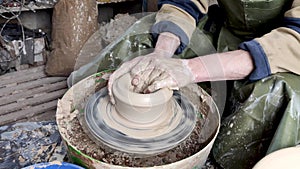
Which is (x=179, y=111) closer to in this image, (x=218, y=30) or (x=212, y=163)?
(x=212, y=163)

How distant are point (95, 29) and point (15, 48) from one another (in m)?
0.67

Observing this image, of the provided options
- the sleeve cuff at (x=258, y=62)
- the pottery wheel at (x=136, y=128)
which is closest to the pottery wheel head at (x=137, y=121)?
the pottery wheel at (x=136, y=128)

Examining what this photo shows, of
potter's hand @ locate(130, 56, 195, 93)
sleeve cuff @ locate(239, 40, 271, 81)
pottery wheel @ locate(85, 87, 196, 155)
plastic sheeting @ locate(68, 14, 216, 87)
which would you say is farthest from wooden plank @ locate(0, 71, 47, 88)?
sleeve cuff @ locate(239, 40, 271, 81)

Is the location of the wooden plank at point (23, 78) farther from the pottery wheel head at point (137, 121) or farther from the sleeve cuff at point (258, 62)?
the sleeve cuff at point (258, 62)

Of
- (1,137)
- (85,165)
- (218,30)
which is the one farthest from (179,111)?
(1,137)

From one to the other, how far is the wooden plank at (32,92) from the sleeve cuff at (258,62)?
1.73 m

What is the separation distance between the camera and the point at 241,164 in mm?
1710

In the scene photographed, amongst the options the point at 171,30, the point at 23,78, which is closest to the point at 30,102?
the point at 23,78

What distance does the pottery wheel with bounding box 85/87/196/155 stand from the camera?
1.41m

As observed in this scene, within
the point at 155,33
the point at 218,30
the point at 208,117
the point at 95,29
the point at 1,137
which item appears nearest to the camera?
the point at 208,117

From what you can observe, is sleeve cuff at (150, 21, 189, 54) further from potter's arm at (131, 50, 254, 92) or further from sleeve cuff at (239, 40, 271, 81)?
sleeve cuff at (239, 40, 271, 81)

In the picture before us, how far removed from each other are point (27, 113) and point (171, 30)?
1.26m

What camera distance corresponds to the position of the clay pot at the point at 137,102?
142 centimetres

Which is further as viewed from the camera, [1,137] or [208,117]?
[1,137]
